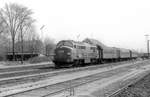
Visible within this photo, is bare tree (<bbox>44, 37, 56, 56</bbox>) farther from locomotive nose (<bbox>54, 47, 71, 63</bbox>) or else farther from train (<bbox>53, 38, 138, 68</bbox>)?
locomotive nose (<bbox>54, 47, 71, 63</bbox>)

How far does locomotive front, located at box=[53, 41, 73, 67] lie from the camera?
99.4 feet

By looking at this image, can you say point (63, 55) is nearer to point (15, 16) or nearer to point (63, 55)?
point (63, 55)

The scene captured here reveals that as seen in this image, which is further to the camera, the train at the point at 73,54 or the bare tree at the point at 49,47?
the bare tree at the point at 49,47

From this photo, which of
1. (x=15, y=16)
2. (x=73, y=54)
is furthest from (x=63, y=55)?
(x=15, y=16)

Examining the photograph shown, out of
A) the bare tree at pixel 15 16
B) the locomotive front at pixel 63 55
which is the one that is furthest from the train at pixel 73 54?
the bare tree at pixel 15 16

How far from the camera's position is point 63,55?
3047cm

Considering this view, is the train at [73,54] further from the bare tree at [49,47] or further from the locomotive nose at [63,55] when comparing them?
the bare tree at [49,47]

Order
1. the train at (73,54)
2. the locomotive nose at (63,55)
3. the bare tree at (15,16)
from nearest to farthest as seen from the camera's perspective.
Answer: the locomotive nose at (63,55), the train at (73,54), the bare tree at (15,16)

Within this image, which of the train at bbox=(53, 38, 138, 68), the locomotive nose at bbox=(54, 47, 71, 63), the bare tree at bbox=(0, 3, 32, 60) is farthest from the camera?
the bare tree at bbox=(0, 3, 32, 60)

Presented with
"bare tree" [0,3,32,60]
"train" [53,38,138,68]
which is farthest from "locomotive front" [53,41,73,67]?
"bare tree" [0,3,32,60]

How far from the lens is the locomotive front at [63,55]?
1193 inches

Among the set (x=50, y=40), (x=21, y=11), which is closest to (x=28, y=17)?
(x=21, y=11)

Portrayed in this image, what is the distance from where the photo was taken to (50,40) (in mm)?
138000

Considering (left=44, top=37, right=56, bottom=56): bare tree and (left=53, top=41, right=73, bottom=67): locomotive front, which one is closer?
(left=53, top=41, right=73, bottom=67): locomotive front
